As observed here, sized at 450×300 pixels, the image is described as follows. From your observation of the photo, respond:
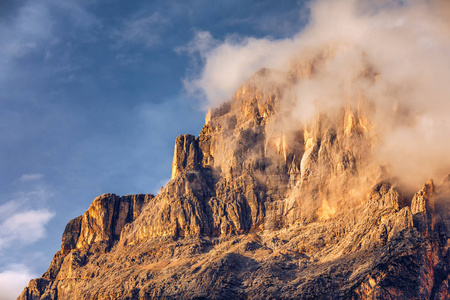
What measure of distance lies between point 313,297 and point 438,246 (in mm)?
29512

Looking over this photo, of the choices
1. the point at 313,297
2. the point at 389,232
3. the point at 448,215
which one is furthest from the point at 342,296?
the point at 448,215

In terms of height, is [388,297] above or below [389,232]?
below

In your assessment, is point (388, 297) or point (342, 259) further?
point (342, 259)

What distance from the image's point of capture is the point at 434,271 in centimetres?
18938

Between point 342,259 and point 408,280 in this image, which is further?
point 342,259

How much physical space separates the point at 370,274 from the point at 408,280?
787 centimetres

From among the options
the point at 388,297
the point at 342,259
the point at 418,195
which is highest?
the point at 418,195

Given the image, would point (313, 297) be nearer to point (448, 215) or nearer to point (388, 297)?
point (388, 297)

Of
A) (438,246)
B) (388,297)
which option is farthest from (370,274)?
(438,246)

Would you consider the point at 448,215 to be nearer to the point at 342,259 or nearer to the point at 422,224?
the point at 422,224

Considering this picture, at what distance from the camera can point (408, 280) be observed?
185 meters

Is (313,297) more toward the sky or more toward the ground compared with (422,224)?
more toward the ground

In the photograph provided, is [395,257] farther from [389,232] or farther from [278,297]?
[278,297]

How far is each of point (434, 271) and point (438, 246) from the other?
6.03 metres
